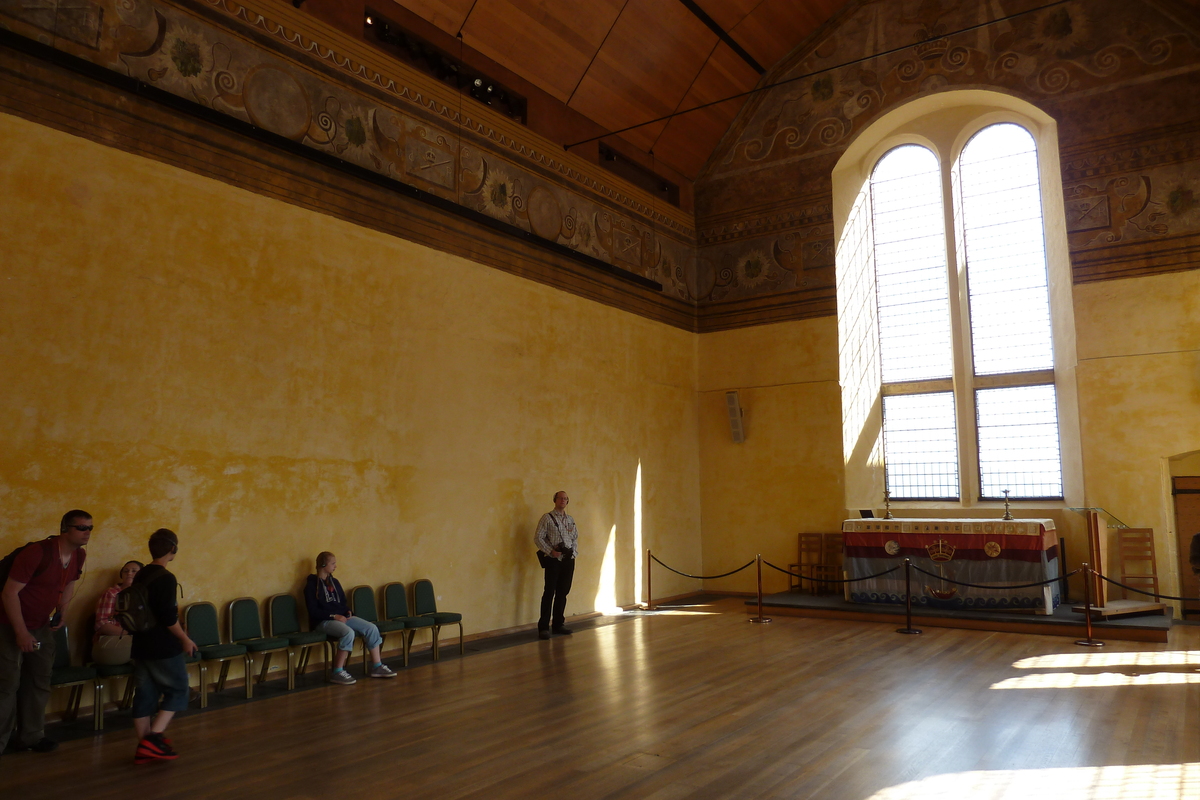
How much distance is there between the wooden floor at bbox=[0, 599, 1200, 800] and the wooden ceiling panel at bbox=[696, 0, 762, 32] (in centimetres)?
900

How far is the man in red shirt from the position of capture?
196 inches

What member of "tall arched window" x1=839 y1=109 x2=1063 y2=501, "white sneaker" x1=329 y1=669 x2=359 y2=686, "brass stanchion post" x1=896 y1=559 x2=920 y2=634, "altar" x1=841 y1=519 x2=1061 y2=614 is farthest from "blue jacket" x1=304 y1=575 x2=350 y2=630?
"tall arched window" x1=839 y1=109 x2=1063 y2=501

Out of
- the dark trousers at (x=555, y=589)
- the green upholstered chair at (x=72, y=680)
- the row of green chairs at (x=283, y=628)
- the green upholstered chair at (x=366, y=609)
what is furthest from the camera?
the dark trousers at (x=555, y=589)

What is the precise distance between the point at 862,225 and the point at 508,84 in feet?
20.4

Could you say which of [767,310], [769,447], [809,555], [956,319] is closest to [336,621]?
[809,555]

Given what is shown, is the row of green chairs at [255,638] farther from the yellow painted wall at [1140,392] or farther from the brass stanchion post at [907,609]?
the yellow painted wall at [1140,392]

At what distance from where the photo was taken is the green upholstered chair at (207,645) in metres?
6.32

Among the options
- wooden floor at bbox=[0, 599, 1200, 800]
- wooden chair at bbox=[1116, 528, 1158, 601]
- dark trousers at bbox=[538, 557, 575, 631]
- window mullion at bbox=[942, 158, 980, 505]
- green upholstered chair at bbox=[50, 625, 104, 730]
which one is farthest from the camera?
window mullion at bbox=[942, 158, 980, 505]

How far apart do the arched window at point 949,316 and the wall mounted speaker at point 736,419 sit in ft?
5.46

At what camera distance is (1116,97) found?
10.9 metres

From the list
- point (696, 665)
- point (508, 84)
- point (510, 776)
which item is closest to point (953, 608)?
point (696, 665)

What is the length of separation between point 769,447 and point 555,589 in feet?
16.3

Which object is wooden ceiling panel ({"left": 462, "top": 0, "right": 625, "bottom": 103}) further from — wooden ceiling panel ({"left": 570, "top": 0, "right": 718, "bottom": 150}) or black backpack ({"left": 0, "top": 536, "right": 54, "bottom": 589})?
black backpack ({"left": 0, "top": 536, "right": 54, "bottom": 589})

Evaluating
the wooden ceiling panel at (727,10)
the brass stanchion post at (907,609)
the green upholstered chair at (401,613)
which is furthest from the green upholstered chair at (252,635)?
the wooden ceiling panel at (727,10)
